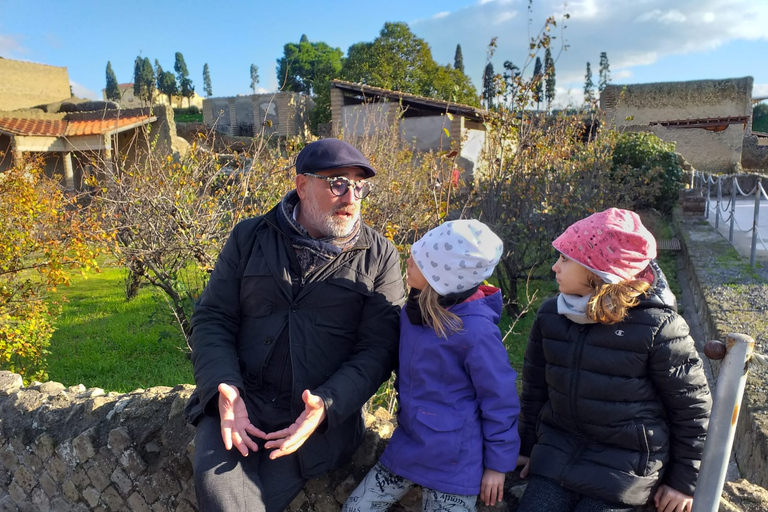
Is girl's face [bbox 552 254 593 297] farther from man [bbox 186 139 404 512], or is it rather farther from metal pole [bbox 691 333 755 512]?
man [bbox 186 139 404 512]

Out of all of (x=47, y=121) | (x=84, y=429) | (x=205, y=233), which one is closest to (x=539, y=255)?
(x=205, y=233)

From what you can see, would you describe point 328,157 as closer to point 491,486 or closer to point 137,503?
point 491,486

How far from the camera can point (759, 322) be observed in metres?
4.07

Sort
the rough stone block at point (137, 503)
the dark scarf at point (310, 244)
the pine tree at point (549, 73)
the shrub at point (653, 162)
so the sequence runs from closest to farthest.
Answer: the dark scarf at point (310, 244), the rough stone block at point (137, 503), the pine tree at point (549, 73), the shrub at point (653, 162)

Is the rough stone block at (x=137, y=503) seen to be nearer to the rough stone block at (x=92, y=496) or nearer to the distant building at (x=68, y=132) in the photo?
the rough stone block at (x=92, y=496)

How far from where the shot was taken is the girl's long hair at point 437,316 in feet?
5.85

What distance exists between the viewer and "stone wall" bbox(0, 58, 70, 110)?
83.2 ft

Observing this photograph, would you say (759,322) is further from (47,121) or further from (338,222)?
(47,121)

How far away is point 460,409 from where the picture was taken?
1769 mm

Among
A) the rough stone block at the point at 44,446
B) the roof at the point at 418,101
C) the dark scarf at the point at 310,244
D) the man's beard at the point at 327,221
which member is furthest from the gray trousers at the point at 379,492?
the roof at the point at 418,101

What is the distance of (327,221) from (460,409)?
2.86 feet

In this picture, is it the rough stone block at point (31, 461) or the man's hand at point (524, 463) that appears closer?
the man's hand at point (524, 463)

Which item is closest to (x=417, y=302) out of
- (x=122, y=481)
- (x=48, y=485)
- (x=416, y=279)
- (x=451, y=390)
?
(x=416, y=279)

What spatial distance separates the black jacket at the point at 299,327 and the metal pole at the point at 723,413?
1.03 meters
